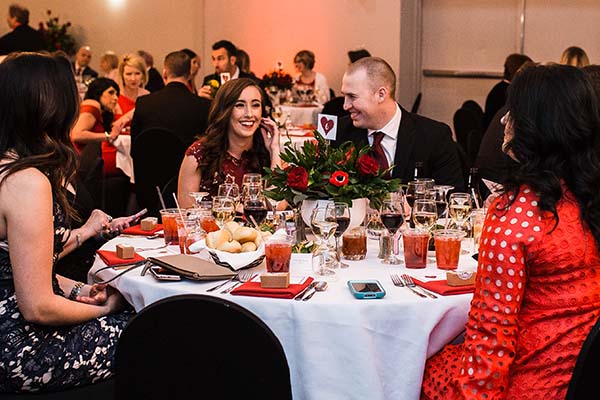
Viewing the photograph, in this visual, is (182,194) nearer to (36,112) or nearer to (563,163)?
(36,112)

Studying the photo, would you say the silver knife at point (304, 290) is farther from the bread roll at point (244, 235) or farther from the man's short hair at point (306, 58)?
the man's short hair at point (306, 58)

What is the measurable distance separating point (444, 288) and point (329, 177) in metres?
0.64

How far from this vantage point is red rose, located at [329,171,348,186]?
3072 mm

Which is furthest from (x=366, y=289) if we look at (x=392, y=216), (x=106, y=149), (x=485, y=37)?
(x=485, y=37)

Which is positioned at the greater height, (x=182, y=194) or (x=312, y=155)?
(x=312, y=155)

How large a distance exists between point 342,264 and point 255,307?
492 mm

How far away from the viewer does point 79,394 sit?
2736mm

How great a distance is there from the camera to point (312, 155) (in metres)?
3.15

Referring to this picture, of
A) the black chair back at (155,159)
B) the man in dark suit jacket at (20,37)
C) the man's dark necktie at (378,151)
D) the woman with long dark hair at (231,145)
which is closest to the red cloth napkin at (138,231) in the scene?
the woman with long dark hair at (231,145)

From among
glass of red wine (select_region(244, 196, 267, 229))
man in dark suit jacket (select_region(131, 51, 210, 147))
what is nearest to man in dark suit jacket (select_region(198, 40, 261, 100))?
man in dark suit jacket (select_region(131, 51, 210, 147))

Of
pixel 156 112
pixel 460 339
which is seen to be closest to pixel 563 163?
pixel 460 339

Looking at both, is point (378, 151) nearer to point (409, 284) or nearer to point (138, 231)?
point (138, 231)

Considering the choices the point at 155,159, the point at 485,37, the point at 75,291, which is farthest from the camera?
the point at 485,37

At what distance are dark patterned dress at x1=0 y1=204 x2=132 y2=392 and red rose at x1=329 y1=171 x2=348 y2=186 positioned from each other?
0.90 metres
